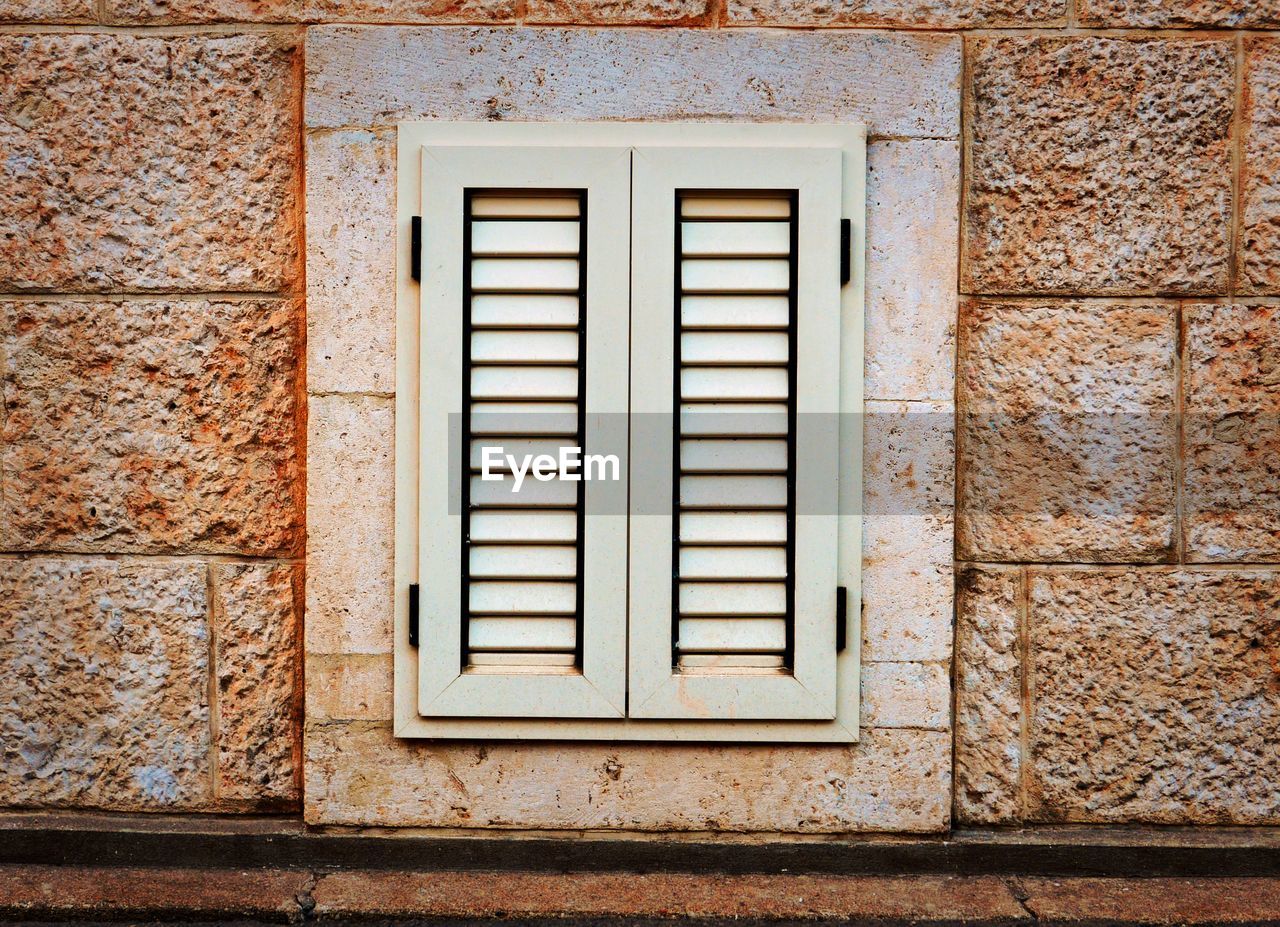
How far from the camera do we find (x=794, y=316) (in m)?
2.89

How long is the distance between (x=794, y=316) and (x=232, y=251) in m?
1.71

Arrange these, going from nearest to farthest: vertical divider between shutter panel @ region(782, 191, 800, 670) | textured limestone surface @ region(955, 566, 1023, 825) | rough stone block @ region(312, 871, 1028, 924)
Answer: rough stone block @ region(312, 871, 1028, 924), vertical divider between shutter panel @ region(782, 191, 800, 670), textured limestone surface @ region(955, 566, 1023, 825)

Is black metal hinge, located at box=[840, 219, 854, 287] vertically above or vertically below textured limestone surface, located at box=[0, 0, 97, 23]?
below

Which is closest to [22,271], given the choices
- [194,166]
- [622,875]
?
[194,166]

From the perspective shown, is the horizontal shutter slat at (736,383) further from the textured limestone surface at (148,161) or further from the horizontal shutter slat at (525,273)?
the textured limestone surface at (148,161)

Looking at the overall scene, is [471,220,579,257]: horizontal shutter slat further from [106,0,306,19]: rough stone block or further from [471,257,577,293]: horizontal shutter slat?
[106,0,306,19]: rough stone block

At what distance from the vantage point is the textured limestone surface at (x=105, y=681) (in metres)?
2.99

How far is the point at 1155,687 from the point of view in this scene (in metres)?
2.96

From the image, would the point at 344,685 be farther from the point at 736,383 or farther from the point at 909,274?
the point at 909,274

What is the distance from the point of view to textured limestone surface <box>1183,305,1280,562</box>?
2.94m

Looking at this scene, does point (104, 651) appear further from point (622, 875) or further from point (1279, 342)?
point (1279, 342)

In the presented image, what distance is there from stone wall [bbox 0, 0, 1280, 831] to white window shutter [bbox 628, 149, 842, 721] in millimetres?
180

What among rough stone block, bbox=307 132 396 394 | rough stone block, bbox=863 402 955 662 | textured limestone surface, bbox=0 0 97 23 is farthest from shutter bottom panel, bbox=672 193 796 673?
textured limestone surface, bbox=0 0 97 23

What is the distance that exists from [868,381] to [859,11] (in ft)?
3.63
